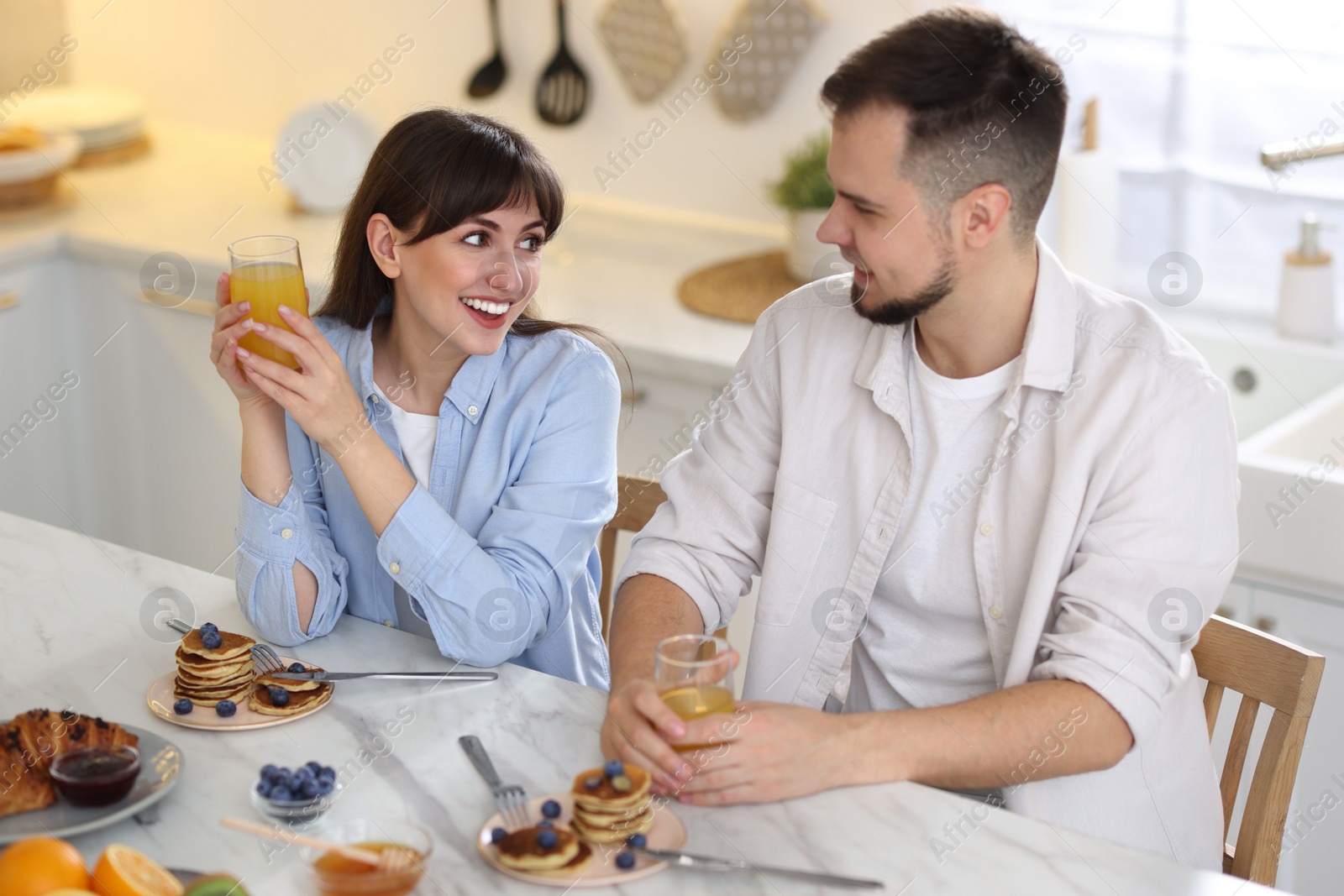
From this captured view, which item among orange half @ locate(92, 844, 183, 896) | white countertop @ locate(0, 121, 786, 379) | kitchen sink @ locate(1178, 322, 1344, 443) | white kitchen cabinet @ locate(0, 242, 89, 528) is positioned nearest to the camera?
orange half @ locate(92, 844, 183, 896)

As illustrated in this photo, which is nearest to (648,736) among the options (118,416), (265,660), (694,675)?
(694,675)

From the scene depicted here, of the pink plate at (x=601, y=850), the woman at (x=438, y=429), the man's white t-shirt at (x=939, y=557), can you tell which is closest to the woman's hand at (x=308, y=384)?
the woman at (x=438, y=429)

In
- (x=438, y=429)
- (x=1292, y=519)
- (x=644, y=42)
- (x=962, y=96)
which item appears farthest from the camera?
(x=644, y=42)

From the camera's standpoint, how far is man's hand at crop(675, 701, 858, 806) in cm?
111

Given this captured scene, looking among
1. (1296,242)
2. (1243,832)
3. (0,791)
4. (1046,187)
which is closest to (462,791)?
(0,791)

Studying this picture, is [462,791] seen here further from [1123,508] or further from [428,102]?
[428,102]

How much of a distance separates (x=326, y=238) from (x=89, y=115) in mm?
976

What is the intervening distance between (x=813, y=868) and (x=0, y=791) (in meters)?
0.64

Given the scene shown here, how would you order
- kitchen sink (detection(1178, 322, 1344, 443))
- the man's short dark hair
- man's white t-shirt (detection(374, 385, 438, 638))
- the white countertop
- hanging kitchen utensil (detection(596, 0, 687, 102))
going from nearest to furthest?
1. the man's short dark hair
2. man's white t-shirt (detection(374, 385, 438, 638))
3. kitchen sink (detection(1178, 322, 1344, 443))
4. the white countertop
5. hanging kitchen utensil (detection(596, 0, 687, 102))

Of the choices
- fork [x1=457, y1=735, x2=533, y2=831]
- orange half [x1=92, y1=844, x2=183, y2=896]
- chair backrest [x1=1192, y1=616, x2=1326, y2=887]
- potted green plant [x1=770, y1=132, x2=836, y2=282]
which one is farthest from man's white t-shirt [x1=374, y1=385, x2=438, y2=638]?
potted green plant [x1=770, y1=132, x2=836, y2=282]

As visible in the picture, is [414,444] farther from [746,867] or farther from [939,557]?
[746,867]

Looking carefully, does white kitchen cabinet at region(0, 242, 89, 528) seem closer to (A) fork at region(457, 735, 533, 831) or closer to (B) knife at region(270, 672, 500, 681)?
(B) knife at region(270, 672, 500, 681)

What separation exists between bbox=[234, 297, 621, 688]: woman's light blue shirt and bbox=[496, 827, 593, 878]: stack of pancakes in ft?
1.11

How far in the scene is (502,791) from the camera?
1092mm
